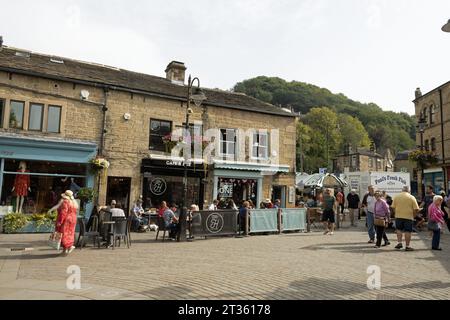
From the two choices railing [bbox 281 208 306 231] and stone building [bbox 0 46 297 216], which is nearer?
stone building [bbox 0 46 297 216]

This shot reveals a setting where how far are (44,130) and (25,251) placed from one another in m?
6.75

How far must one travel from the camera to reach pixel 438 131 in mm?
31000

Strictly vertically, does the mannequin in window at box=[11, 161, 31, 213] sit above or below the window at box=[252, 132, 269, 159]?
below

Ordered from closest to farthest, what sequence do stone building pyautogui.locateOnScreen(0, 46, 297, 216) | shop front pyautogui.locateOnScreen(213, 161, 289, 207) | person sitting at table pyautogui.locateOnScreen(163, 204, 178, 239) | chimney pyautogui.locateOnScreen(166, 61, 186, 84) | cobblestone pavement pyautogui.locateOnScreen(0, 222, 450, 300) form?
cobblestone pavement pyautogui.locateOnScreen(0, 222, 450, 300) → person sitting at table pyautogui.locateOnScreen(163, 204, 178, 239) → stone building pyautogui.locateOnScreen(0, 46, 297, 216) → shop front pyautogui.locateOnScreen(213, 161, 289, 207) → chimney pyautogui.locateOnScreen(166, 61, 186, 84)

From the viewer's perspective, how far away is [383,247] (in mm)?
10969

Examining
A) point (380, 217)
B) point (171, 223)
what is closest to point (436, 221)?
point (380, 217)

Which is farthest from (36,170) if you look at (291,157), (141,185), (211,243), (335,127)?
(335,127)

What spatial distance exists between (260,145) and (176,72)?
6.58 metres

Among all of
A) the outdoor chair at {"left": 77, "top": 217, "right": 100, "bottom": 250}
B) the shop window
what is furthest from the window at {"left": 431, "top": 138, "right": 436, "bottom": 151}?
the outdoor chair at {"left": 77, "top": 217, "right": 100, "bottom": 250}

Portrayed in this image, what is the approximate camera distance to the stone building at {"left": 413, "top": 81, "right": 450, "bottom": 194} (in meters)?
29.5

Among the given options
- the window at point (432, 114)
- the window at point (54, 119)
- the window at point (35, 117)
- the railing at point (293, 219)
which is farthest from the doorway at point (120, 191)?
the window at point (432, 114)

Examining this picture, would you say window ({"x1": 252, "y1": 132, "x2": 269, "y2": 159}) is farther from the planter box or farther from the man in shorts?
the planter box

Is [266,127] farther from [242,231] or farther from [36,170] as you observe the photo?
[36,170]

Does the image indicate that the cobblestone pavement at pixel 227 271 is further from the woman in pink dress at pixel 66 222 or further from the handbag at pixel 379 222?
the handbag at pixel 379 222
